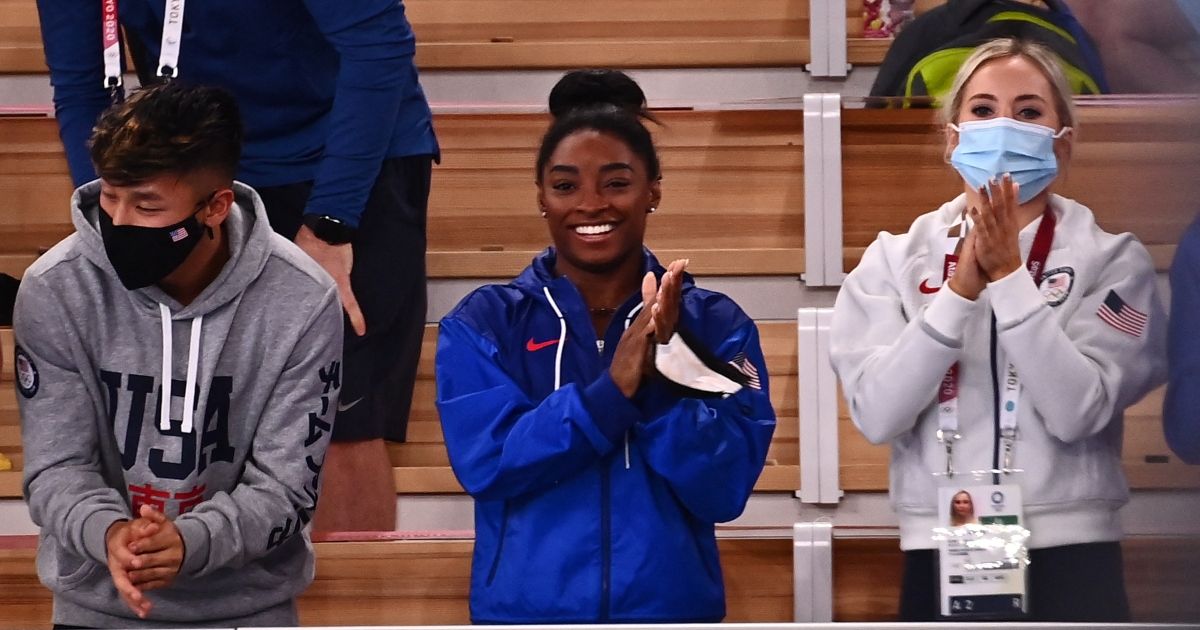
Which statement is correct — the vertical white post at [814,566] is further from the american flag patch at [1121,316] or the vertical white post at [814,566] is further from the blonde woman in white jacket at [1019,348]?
the american flag patch at [1121,316]

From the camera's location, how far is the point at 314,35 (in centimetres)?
270

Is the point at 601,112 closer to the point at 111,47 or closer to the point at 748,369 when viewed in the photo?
the point at 748,369

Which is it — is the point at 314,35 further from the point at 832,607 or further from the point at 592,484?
the point at 832,607

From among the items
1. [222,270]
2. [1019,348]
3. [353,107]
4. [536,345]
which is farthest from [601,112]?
[1019,348]

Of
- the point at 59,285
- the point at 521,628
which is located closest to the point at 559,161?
the point at 59,285

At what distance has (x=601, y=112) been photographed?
2.35m

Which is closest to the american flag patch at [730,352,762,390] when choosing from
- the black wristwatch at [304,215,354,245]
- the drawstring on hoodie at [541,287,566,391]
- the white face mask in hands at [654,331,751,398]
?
the white face mask in hands at [654,331,751,398]

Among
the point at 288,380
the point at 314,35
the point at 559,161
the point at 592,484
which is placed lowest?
the point at 592,484

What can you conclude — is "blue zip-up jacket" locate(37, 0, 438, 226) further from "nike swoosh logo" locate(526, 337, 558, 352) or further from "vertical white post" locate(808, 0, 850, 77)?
"vertical white post" locate(808, 0, 850, 77)

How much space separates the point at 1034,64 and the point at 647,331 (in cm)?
76

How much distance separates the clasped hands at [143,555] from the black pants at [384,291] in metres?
0.71

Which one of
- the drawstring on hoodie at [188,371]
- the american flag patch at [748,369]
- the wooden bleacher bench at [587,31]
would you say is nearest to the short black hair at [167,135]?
the drawstring on hoodie at [188,371]

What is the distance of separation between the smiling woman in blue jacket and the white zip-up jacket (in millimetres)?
184

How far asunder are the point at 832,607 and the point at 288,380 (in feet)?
3.37
